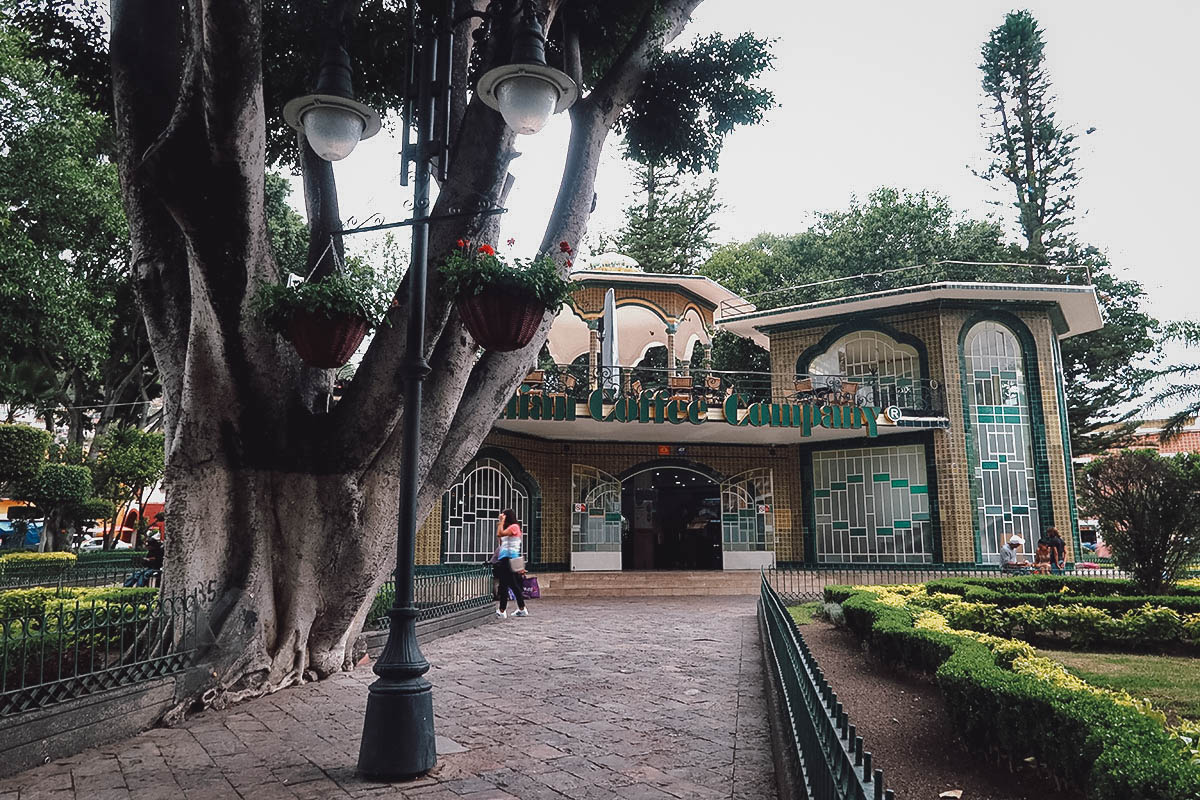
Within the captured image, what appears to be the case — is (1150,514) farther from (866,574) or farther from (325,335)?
(325,335)

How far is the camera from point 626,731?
17.7 ft

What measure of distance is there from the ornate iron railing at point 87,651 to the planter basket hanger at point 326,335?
2.12 m

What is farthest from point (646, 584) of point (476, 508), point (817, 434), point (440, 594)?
point (440, 594)

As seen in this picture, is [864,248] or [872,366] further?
[864,248]

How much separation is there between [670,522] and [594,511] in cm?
627

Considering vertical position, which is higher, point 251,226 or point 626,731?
point 251,226

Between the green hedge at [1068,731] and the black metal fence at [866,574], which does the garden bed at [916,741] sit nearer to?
the green hedge at [1068,731]

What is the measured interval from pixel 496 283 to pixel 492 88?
1.21 metres

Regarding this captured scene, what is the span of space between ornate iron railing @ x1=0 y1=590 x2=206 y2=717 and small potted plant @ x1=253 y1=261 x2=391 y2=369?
7.06ft

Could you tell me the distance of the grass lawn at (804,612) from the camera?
11823mm

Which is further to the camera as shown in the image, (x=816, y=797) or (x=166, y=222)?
(x=166, y=222)

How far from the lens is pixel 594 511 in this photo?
19.5m

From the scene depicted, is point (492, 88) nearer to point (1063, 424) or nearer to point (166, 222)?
point (166, 222)

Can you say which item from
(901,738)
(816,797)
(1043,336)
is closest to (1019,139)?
(1043,336)
